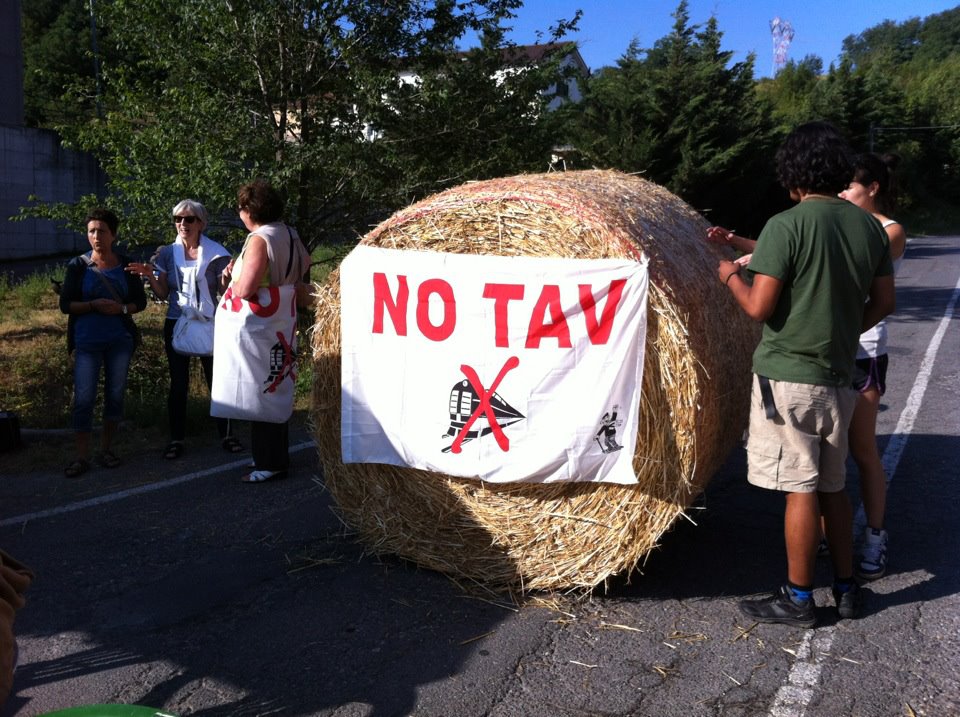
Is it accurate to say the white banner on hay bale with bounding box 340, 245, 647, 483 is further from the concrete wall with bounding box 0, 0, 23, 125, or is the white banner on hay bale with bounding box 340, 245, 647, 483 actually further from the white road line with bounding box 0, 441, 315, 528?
the concrete wall with bounding box 0, 0, 23, 125

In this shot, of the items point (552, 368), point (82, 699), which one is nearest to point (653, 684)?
point (552, 368)

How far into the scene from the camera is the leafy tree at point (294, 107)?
353 inches

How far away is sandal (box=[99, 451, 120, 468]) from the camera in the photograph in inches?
248

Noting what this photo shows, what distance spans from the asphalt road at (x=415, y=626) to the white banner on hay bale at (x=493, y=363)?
0.63 m

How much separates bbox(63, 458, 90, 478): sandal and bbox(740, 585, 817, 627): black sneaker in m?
4.41

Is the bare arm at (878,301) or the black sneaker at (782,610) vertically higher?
the bare arm at (878,301)

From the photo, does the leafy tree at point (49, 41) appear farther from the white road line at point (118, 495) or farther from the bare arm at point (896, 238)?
the bare arm at point (896, 238)

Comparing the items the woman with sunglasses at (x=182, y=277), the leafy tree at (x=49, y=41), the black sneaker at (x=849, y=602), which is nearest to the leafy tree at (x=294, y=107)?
the woman with sunglasses at (x=182, y=277)

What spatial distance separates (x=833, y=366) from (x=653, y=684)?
1.42 meters

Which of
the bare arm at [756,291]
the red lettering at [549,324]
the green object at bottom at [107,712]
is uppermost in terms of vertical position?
the bare arm at [756,291]

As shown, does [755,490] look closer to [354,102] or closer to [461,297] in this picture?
[461,297]

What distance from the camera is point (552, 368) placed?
3971 mm

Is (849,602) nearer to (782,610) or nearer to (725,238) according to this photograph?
(782,610)

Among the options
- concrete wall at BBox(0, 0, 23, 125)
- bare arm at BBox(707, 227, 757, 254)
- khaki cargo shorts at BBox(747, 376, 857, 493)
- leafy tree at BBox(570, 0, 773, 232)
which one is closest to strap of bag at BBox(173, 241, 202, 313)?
bare arm at BBox(707, 227, 757, 254)
